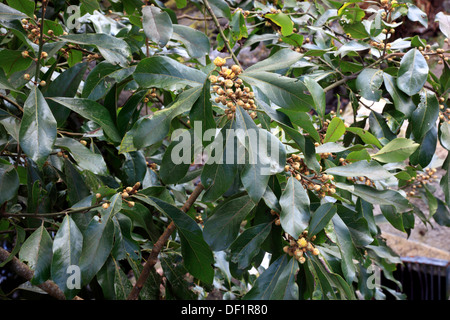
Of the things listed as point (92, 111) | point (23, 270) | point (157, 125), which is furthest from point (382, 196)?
point (23, 270)

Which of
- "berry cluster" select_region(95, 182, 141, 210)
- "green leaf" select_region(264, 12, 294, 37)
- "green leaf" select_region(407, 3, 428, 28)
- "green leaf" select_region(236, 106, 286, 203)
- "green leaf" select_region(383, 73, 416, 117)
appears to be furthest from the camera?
"green leaf" select_region(407, 3, 428, 28)

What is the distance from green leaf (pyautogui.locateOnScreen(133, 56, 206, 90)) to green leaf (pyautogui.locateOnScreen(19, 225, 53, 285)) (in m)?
0.31

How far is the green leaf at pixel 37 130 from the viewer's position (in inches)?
21.0

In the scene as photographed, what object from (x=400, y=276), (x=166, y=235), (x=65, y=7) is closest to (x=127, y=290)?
(x=166, y=235)

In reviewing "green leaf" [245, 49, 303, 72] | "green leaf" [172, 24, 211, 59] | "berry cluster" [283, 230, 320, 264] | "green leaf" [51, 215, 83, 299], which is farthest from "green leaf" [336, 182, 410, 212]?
"green leaf" [51, 215, 83, 299]

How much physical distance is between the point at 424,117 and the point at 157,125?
0.49 m

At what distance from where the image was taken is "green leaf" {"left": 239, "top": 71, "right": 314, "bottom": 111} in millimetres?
543

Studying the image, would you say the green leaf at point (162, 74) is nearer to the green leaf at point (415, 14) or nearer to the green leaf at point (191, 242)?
the green leaf at point (191, 242)

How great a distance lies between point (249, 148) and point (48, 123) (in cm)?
29

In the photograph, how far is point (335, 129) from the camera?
0.67m

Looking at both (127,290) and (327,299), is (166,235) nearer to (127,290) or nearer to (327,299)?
(127,290)

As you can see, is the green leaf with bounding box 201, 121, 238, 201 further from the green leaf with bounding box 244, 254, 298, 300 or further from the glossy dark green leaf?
the glossy dark green leaf

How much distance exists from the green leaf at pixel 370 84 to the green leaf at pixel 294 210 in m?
0.26
